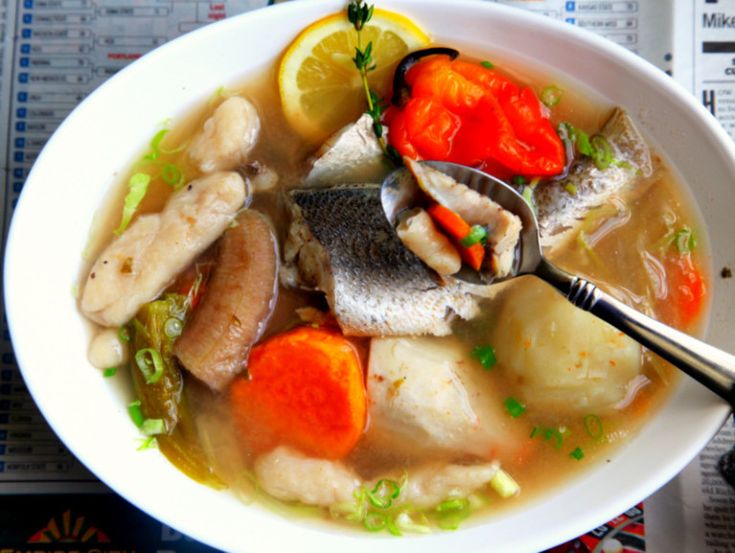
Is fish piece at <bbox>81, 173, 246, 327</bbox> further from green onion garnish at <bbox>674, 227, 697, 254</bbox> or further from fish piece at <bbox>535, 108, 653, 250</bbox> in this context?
green onion garnish at <bbox>674, 227, 697, 254</bbox>

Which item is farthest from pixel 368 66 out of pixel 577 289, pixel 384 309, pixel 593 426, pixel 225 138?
pixel 593 426

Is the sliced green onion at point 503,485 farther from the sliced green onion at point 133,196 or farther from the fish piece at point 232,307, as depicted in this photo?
the sliced green onion at point 133,196

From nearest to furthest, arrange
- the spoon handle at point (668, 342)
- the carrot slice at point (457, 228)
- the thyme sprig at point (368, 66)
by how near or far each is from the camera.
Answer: the spoon handle at point (668, 342) → the carrot slice at point (457, 228) → the thyme sprig at point (368, 66)

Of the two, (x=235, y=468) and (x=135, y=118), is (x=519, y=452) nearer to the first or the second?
(x=235, y=468)

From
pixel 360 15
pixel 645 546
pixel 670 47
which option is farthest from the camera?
pixel 670 47

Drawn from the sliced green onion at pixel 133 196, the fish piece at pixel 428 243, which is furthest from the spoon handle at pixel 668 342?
the sliced green onion at pixel 133 196

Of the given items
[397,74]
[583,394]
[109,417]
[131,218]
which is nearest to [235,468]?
[109,417]
